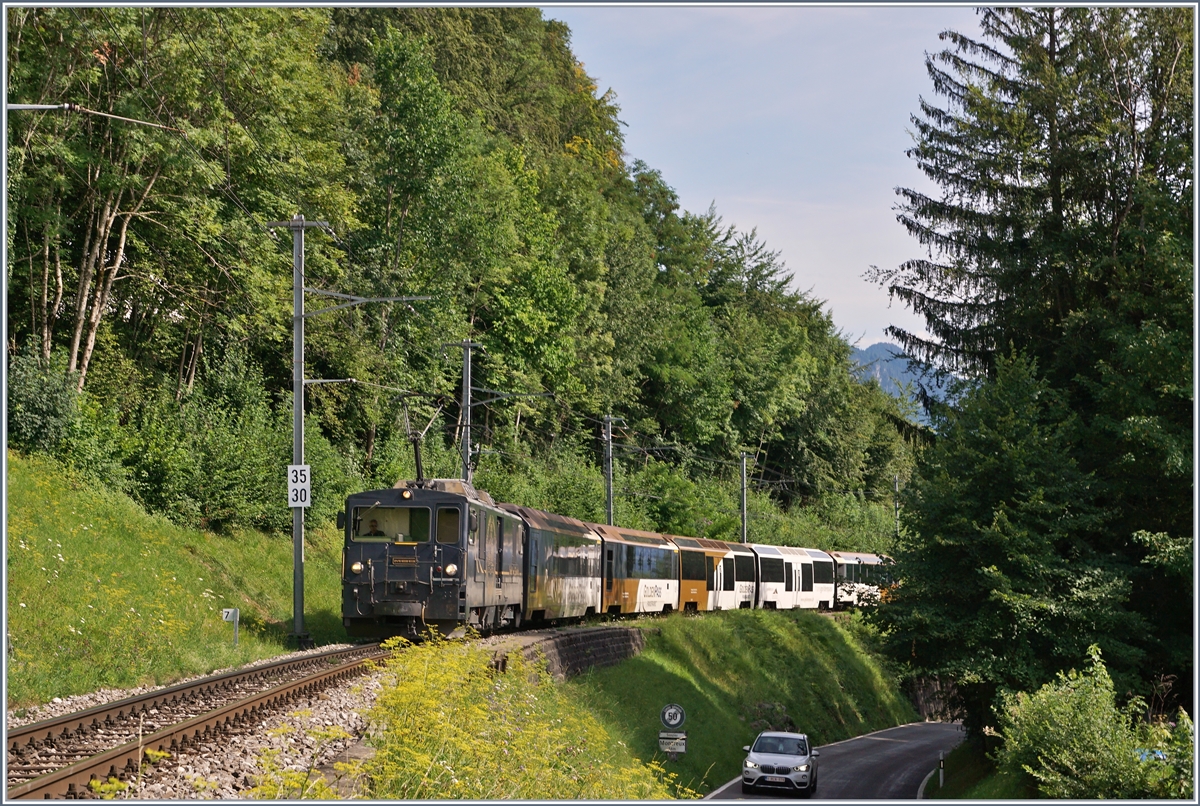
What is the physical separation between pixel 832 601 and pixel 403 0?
44.3 m

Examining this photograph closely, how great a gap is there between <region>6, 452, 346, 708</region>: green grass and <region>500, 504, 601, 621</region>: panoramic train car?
4.69 metres

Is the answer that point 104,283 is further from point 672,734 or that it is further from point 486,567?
point 672,734

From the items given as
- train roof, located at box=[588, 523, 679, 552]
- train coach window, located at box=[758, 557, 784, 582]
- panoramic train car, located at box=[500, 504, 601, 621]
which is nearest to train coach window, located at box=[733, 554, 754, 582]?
train coach window, located at box=[758, 557, 784, 582]

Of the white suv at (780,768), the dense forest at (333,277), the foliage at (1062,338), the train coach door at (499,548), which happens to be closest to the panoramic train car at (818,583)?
the dense forest at (333,277)

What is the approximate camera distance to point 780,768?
25.6 m

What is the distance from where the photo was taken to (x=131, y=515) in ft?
78.9

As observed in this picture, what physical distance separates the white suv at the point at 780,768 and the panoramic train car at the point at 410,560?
8.18 meters

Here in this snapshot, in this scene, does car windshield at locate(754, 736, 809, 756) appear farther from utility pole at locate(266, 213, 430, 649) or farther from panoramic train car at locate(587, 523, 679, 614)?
utility pole at locate(266, 213, 430, 649)

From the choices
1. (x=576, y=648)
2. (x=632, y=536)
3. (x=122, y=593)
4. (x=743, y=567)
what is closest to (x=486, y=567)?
(x=576, y=648)

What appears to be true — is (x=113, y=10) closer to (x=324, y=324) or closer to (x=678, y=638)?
(x=324, y=324)

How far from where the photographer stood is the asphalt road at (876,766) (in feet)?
95.5

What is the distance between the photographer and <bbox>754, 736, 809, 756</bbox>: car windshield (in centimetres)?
2620

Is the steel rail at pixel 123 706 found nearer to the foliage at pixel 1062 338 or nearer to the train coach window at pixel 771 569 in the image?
the foliage at pixel 1062 338

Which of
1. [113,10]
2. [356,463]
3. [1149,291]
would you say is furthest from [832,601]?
[113,10]
